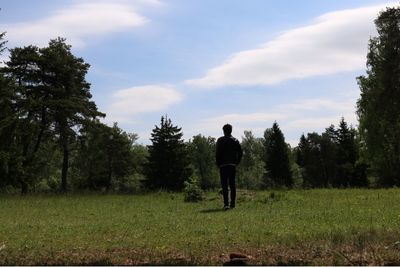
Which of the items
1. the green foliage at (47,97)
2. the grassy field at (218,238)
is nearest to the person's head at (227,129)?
the grassy field at (218,238)

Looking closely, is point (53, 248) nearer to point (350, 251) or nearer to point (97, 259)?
point (97, 259)

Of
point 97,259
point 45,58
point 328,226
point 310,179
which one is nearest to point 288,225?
point 328,226

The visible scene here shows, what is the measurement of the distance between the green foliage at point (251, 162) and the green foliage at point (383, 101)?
1751 inches

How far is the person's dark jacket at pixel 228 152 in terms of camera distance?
1444 cm

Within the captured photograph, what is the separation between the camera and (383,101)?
4356 centimetres

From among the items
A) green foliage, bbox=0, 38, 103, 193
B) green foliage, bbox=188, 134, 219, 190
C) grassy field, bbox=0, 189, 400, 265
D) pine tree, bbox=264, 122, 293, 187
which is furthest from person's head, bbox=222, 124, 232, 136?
green foliage, bbox=188, 134, 219, 190

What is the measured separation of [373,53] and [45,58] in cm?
3494

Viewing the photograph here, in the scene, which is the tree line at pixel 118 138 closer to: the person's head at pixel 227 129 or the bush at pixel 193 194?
the bush at pixel 193 194

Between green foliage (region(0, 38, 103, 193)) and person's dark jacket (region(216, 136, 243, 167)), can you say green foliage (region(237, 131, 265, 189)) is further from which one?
person's dark jacket (region(216, 136, 243, 167))

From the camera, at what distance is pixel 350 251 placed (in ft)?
23.3

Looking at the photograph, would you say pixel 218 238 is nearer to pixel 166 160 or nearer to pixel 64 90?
pixel 64 90

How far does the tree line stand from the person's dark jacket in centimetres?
695

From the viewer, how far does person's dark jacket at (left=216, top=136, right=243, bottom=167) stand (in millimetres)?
14438

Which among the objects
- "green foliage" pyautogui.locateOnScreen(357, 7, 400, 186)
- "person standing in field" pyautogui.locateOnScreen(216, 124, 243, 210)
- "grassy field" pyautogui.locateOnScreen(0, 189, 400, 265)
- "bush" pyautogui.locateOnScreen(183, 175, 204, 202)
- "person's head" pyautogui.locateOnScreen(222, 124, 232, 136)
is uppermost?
"green foliage" pyautogui.locateOnScreen(357, 7, 400, 186)
